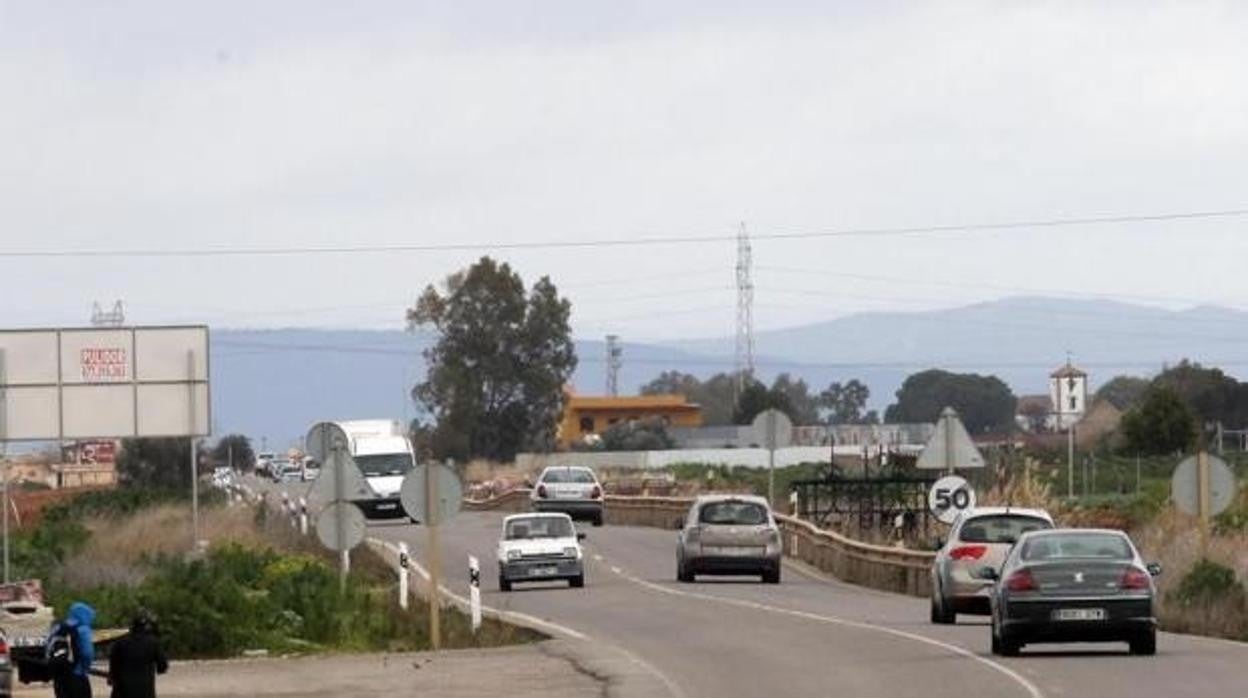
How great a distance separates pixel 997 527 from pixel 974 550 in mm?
665

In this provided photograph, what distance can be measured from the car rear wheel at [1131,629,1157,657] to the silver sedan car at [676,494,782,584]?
68.3 ft

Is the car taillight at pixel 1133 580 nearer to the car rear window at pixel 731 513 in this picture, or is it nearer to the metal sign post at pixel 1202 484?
the metal sign post at pixel 1202 484

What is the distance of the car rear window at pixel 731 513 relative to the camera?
5112 cm

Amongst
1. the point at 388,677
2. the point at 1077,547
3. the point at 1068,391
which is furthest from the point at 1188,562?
the point at 1068,391

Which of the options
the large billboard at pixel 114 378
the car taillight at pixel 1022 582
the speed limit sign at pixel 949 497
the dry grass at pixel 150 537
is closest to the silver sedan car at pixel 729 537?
the speed limit sign at pixel 949 497

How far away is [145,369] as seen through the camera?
49.1 m

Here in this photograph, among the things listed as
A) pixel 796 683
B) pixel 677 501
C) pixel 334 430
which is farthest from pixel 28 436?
pixel 677 501

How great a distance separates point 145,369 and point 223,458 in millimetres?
123252

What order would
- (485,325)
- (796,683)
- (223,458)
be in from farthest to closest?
(223,458) → (485,325) → (796,683)

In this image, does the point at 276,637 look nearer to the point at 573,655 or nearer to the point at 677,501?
the point at 573,655

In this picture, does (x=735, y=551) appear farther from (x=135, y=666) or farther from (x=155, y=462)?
(x=155, y=462)

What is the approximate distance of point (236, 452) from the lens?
568 feet

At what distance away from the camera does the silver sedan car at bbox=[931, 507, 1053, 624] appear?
37.3 metres

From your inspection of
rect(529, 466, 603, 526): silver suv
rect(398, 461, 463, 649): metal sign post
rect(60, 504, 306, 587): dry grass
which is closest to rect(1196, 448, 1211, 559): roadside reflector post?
rect(398, 461, 463, 649): metal sign post
